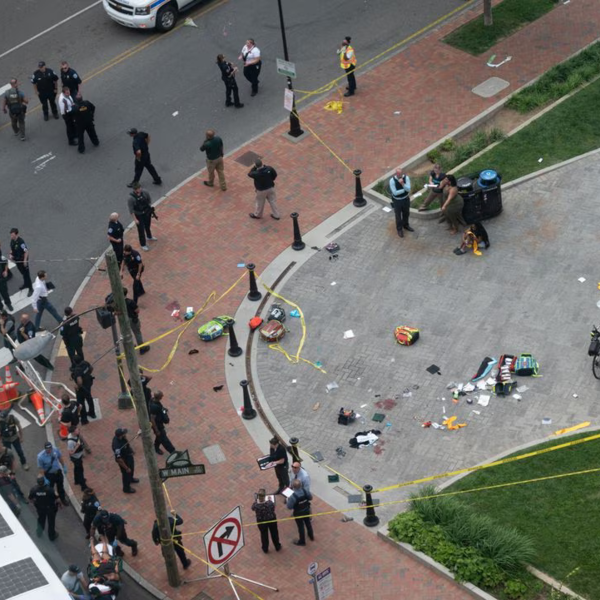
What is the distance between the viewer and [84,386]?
23.5 m

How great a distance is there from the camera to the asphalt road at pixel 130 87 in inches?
1124

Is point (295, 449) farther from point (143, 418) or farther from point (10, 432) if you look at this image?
point (10, 432)

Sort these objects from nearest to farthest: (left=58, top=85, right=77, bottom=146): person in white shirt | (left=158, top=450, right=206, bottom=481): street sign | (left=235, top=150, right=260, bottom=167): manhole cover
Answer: (left=158, top=450, right=206, bottom=481): street sign, (left=235, top=150, right=260, bottom=167): manhole cover, (left=58, top=85, right=77, bottom=146): person in white shirt

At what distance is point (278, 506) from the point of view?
21.9 meters

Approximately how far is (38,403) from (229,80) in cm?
995

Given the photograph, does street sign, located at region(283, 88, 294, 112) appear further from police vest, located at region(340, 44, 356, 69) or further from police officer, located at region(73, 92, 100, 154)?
police officer, located at region(73, 92, 100, 154)

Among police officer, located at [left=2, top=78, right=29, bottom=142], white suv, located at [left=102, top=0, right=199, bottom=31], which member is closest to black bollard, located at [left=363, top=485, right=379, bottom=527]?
police officer, located at [left=2, top=78, right=29, bottom=142]

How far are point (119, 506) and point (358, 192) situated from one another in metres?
9.17

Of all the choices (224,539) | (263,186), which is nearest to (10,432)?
(224,539)

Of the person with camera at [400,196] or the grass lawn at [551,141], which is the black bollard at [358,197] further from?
the grass lawn at [551,141]

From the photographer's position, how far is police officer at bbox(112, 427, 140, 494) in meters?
21.8

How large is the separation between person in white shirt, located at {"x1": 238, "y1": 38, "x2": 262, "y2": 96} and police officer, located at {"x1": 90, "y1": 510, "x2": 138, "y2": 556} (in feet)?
44.2

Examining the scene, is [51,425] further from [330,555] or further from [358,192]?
[358,192]

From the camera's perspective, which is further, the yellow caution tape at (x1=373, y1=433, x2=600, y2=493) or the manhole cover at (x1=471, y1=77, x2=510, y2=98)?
the manhole cover at (x1=471, y1=77, x2=510, y2=98)
